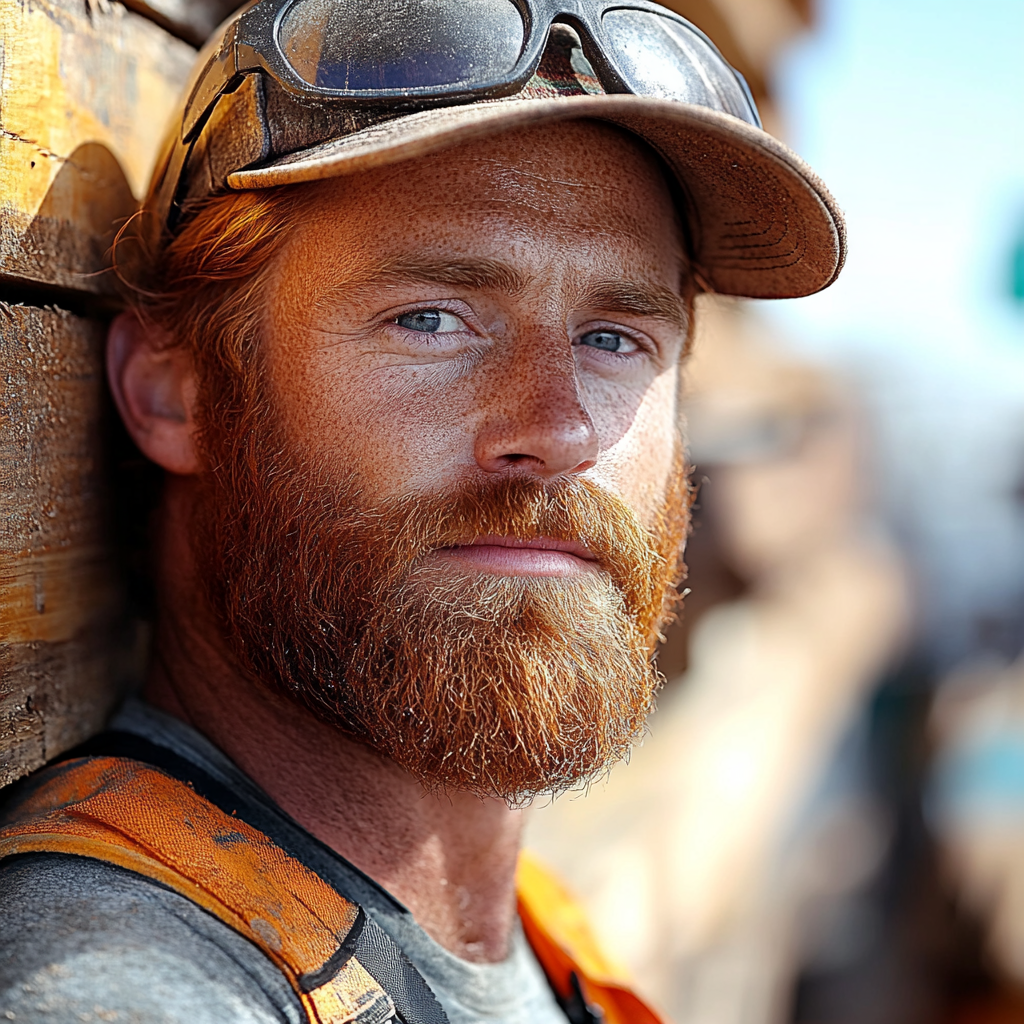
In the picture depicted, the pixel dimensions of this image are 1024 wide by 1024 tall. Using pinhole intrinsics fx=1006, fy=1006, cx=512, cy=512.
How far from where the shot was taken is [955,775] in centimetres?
905

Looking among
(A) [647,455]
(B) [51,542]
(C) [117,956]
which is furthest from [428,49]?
(C) [117,956]

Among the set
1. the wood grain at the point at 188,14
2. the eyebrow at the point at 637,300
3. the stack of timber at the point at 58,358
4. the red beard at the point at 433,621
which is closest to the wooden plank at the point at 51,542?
the stack of timber at the point at 58,358

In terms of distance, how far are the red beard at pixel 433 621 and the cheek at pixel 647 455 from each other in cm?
5

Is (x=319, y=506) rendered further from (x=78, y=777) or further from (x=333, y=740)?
(x=78, y=777)

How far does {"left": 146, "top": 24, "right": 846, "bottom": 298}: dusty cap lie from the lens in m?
1.26

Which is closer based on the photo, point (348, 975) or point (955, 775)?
point (348, 975)

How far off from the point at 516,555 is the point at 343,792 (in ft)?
1.49

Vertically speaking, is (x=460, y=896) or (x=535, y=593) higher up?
(x=535, y=593)

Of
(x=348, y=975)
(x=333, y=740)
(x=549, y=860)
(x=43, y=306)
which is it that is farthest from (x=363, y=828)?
(x=549, y=860)

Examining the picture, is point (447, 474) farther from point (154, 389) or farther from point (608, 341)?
point (154, 389)

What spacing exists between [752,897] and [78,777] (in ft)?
14.1

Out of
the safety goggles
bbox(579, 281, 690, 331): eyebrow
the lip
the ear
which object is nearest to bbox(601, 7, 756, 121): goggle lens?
the safety goggles

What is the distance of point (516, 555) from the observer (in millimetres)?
1438

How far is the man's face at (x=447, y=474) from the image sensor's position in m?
1.41
